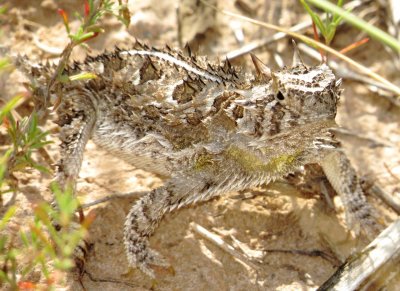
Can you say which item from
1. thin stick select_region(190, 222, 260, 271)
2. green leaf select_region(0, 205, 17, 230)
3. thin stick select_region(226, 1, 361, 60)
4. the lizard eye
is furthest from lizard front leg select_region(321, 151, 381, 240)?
green leaf select_region(0, 205, 17, 230)

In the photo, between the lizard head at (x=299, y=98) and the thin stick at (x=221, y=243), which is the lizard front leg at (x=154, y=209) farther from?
the lizard head at (x=299, y=98)

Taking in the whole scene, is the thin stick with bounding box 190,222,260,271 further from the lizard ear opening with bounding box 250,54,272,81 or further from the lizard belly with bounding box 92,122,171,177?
the lizard ear opening with bounding box 250,54,272,81

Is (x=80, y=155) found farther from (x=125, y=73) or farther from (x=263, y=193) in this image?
(x=263, y=193)

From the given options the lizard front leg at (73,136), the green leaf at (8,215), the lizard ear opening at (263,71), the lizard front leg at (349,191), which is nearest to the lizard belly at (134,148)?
the lizard front leg at (73,136)

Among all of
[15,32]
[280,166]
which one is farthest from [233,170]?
[15,32]

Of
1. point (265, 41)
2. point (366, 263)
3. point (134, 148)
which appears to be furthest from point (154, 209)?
point (265, 41)

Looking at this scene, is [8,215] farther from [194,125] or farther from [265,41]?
[265,41]
